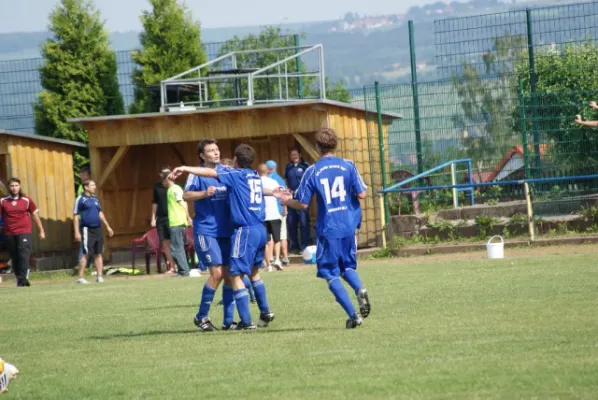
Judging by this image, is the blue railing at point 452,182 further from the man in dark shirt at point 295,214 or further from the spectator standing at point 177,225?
the spectator standing at point 177,225

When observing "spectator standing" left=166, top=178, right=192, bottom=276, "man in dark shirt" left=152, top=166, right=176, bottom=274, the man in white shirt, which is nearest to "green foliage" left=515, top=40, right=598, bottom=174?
the man in white shirt

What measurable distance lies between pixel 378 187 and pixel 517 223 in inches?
125

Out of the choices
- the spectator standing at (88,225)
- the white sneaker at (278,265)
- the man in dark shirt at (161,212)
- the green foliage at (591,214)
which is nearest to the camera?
the white sneaker at (278,265)

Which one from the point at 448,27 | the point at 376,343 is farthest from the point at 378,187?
the point at 376,343

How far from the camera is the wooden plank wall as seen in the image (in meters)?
26.2

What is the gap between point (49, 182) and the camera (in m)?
27.0

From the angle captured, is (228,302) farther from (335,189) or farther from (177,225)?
(177,225)

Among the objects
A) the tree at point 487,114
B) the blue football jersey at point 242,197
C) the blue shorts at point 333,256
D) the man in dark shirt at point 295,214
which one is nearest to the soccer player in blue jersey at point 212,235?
the blue football jersey at point 242,197

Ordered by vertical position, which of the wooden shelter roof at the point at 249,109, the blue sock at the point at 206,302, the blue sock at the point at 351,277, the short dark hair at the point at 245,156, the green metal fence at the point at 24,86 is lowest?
the blue sock at the point at 206,302

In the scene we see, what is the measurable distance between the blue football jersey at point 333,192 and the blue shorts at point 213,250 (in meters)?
1.10

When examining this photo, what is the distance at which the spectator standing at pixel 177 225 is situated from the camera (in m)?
22.5

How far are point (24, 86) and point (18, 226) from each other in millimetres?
9366

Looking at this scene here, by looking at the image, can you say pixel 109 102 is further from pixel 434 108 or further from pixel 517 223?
pixel 517 223

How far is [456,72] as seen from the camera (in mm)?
24938
